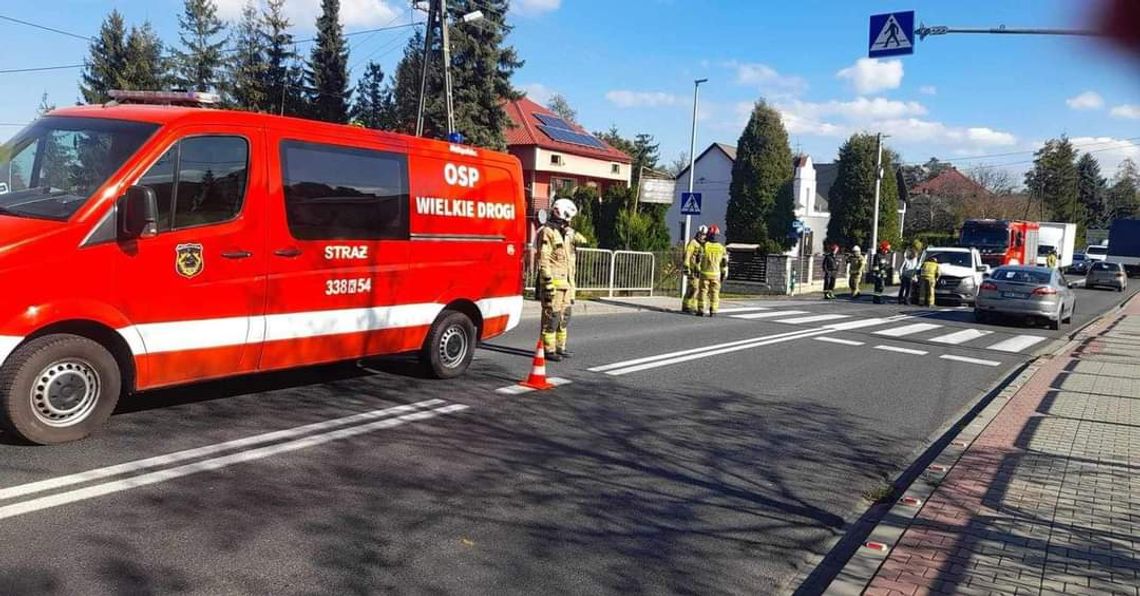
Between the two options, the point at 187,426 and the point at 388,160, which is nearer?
the point at 187,426

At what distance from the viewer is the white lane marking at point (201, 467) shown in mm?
4258

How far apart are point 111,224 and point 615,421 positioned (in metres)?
4.03

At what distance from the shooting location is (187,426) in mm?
5973

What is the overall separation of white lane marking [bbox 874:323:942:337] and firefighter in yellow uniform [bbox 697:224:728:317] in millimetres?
3402

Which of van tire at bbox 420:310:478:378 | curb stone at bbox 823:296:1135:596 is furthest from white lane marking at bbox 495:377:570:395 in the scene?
curb stone at bbox 823:296:1135:596

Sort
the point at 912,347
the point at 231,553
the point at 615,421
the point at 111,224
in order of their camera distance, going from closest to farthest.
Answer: the point at 231,553, the point at 111,224, the point at 615,421, the point at 912,347

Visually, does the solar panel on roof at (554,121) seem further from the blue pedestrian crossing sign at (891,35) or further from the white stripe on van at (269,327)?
the white stripe on van at (269,327)

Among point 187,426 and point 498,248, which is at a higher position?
point 498,248

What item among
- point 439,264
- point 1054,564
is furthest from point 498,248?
point 1054,564

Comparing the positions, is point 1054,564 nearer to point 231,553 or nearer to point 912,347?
point 231,553

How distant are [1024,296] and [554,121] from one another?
32.4 meters

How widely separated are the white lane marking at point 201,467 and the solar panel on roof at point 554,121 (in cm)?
4081

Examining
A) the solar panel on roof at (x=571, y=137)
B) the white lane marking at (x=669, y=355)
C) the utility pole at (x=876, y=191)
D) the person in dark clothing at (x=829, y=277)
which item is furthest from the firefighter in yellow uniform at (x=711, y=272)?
the solar panel on roof at (x=571, y=137)

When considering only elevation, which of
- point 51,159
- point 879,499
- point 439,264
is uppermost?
point 51,159
